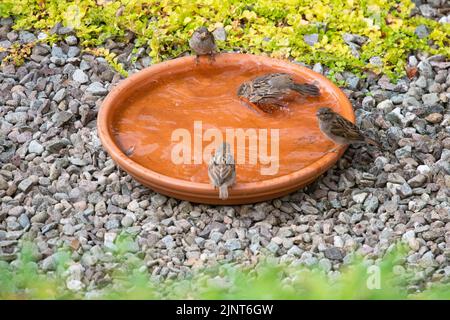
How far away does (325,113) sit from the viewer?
23.5ft

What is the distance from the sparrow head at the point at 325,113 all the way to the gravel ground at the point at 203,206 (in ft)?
1.62

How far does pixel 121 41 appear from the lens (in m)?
8.87

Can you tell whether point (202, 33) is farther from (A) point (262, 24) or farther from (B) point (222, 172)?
(B) point (222, 172)

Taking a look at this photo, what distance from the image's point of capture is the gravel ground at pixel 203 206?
6430mm

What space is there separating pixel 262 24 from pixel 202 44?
4.09ft

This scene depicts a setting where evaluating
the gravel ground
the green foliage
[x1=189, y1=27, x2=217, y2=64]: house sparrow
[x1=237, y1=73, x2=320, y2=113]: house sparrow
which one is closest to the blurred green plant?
the gravel ground

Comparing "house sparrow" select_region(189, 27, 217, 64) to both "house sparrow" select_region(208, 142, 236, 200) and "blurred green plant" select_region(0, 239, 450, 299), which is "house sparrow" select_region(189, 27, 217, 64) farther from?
"blurred green plant" select_region(0, 239, 450, 299)

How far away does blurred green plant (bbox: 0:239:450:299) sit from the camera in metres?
4.07

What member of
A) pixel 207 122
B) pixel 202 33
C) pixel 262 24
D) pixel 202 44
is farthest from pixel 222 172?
pixel 262 24

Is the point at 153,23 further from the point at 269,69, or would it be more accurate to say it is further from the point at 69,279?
the point at 69,279

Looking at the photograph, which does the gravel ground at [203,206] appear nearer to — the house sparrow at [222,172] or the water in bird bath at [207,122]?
the water in bird bath at [207,122]

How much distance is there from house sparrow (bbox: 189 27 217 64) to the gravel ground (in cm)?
97

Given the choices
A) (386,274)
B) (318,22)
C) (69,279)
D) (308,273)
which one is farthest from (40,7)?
(386,274)
